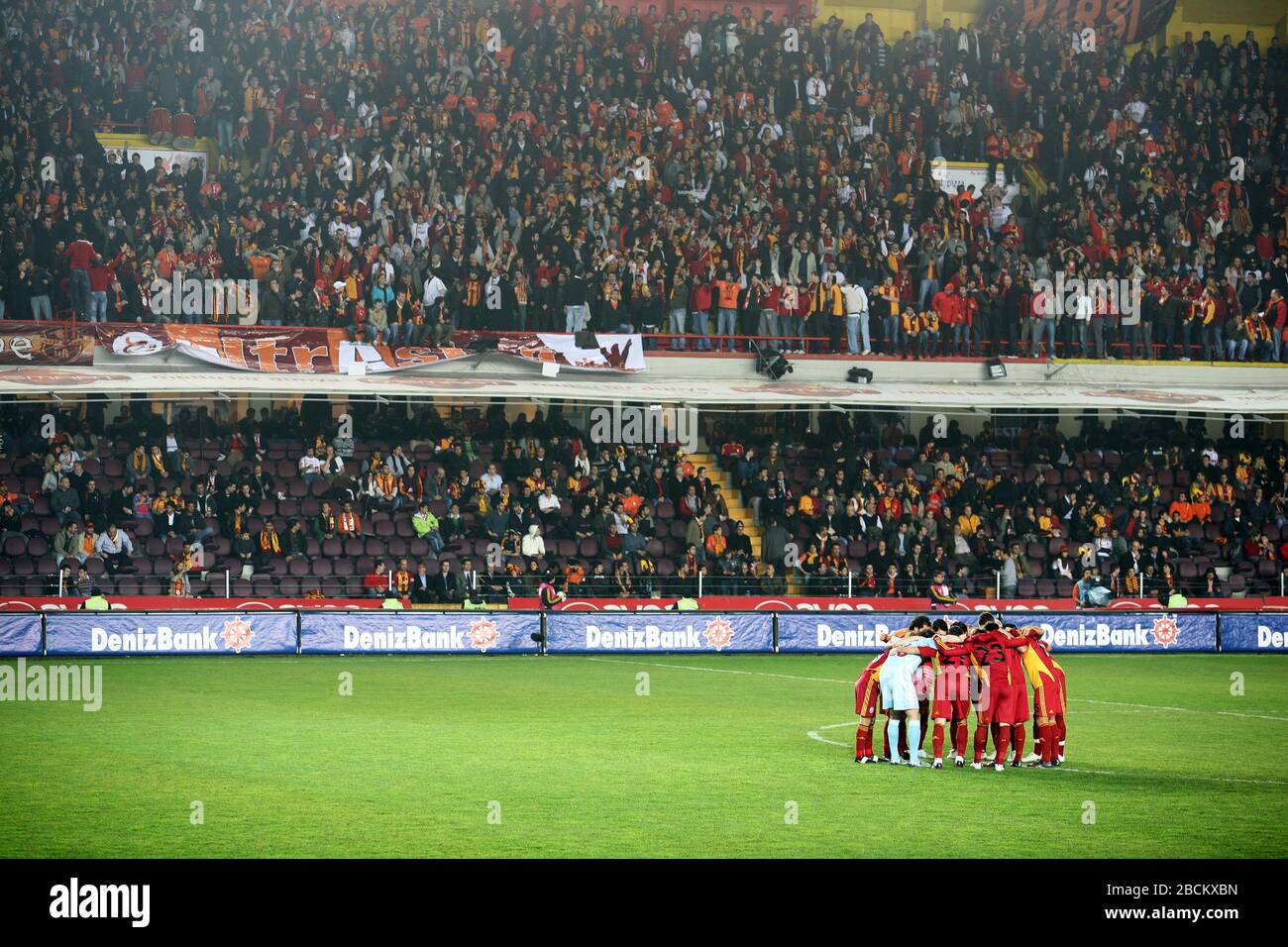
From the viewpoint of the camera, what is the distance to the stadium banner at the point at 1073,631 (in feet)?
107

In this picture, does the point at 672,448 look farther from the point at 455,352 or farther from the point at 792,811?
the point at 792,811

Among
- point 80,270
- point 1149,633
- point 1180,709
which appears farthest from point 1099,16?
point 1180,709

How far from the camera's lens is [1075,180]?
43312mm

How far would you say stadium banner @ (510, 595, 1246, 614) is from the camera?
34156 millimetres

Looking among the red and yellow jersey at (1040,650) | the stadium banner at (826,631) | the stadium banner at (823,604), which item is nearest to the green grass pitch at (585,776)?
the red and yellow jersey at (1040,650)

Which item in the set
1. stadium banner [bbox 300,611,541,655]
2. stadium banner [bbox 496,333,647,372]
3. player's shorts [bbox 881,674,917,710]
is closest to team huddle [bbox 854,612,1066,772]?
player's shorts [bbox 881,674,917,710]

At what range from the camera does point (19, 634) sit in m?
28.0

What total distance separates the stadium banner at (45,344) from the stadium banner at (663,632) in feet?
36.4

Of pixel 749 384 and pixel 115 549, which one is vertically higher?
pixel 749 384

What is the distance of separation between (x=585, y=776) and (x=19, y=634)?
14891mm

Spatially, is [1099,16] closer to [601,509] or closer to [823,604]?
[823,604]
